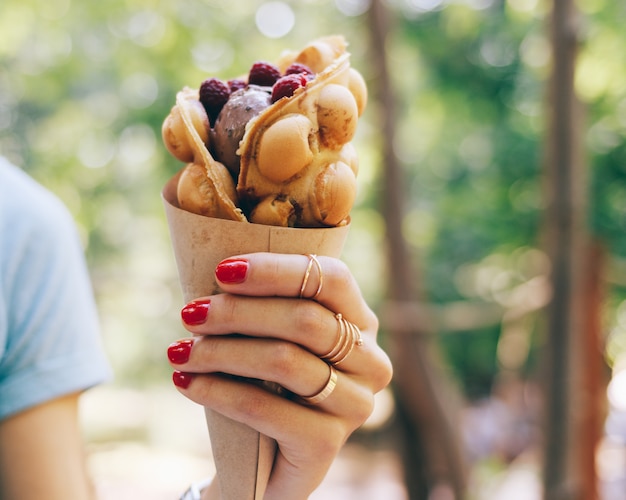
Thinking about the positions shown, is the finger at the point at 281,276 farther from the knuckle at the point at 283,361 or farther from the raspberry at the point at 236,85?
the raspberry at the point at 236,85

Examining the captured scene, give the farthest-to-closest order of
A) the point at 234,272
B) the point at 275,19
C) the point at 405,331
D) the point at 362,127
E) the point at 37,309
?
1. the point at 362,127
2. the point at 275,19
3. the point at 405,331
4. the point at 37,309
5. the point at 234,272

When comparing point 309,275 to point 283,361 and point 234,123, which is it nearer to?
point 283,361

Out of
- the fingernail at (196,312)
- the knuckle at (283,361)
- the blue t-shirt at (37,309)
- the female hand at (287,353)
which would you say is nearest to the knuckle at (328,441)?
the female hand at (287,353)

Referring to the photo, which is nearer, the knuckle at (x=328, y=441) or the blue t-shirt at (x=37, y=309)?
the knuckle at (x=328, y=441)

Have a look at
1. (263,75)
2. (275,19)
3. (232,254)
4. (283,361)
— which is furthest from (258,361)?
(275,19)

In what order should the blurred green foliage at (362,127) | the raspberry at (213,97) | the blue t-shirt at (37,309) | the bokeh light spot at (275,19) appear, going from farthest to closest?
the bokeh light spot at (275,19), the blurred green foliage at (362,127), the blue t-shirt at (37,309), the raspberry at (213,97)

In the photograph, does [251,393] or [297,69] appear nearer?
[251,393]

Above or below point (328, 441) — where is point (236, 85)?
above
